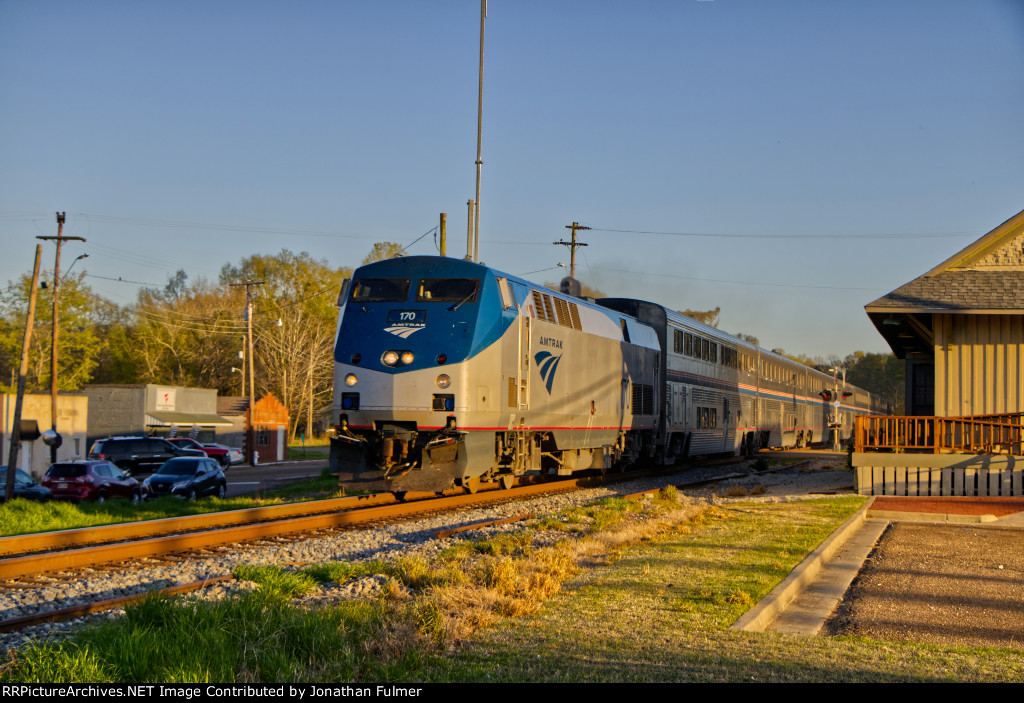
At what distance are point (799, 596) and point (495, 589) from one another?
10.3ft

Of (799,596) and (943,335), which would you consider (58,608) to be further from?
(943,335)

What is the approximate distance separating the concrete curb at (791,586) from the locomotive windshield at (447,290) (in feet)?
22.2

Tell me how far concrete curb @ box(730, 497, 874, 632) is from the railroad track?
498 cm

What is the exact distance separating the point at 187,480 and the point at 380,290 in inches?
384

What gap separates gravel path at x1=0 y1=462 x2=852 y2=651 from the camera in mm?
8555

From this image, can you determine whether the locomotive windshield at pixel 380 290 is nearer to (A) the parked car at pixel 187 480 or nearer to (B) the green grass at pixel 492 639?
(B) the green grass at pixel 492 639

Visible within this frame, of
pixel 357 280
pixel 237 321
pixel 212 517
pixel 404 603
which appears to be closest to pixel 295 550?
pixel 212 517

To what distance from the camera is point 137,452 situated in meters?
34.8

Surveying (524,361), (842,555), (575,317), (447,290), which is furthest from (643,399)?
(842,555)

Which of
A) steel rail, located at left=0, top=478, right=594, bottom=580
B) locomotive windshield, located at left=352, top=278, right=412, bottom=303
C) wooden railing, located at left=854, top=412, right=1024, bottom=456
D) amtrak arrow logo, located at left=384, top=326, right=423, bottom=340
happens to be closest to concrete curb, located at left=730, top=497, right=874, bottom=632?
wooden railing, located at left=854, top=412, right=1024, bottom=456

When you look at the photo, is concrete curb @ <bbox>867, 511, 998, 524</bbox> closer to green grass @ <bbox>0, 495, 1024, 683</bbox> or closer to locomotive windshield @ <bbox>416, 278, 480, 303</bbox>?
green grass @ <bbox>0, 495, 1024, 683</bbox>

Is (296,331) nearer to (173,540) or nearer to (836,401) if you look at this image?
(836,401)

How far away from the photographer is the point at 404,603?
787cm

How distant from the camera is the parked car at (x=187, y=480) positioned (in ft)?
72.4
